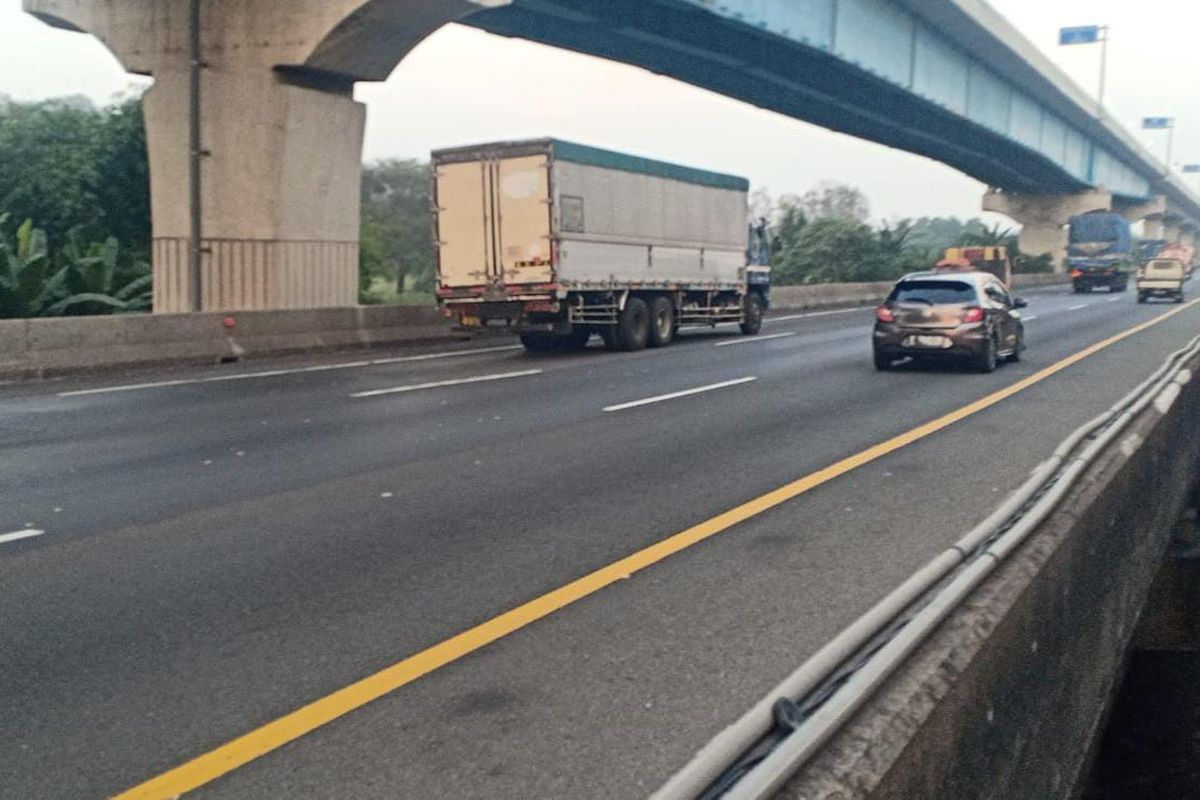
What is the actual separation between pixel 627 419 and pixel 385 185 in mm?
84892

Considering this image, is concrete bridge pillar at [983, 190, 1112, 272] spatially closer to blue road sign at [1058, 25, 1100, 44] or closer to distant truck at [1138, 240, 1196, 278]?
distant truck at [1138, 240, 1196, 278]

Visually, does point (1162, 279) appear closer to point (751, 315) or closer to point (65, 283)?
point (751, 315)

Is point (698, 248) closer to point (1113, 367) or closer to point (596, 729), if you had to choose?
point (1113, 367)

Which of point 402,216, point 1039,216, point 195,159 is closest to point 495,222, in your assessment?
point 195,159

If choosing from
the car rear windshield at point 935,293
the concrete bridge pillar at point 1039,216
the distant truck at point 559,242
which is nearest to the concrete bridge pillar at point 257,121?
the distant truck at point 559,242

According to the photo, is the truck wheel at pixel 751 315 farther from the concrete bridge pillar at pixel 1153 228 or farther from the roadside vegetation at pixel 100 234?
the concrete bridge pillar at pixel 1153 228

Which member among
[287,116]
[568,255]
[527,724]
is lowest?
[527,724]

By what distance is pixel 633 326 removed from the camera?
22.8 meters

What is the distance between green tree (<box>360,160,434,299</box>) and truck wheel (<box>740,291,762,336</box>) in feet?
170

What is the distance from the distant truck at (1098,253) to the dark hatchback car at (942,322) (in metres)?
39.4

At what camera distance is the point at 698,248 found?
25.4m

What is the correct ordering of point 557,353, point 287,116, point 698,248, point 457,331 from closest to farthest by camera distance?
point 287,116 < point 557,353 < point 457,331 < point 698,248

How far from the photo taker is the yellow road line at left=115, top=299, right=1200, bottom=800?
390 cm

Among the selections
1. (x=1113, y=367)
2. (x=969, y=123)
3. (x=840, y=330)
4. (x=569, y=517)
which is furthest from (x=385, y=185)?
(x=569, y=517)
